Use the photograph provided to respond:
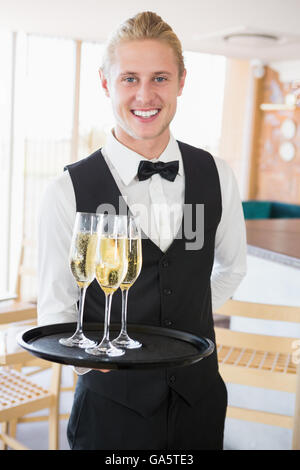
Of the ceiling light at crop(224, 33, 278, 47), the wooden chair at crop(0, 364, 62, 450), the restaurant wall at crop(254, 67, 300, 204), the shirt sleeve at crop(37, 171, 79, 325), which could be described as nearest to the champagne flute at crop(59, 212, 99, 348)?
the shirt sleeve at crop(37, 171, 79, 325)

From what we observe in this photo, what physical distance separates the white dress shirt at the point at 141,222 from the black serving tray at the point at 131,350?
6.6 inches

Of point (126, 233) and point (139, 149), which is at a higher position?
point (139, 149)

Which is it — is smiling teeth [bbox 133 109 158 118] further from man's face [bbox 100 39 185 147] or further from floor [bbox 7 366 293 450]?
floor [bbox 7 366 293 450]

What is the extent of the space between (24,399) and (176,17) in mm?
4839

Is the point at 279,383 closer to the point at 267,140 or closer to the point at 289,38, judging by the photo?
the point at 289,38

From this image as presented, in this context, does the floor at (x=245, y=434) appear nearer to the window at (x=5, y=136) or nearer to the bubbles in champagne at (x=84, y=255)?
the bubbles in champagne at (x=84, y=255)

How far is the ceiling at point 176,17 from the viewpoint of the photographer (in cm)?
580

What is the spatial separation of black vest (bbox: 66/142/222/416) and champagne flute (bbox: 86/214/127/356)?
32 cm

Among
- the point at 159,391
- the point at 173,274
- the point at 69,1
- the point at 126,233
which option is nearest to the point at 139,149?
the point at 173,274

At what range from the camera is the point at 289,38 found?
6980 mm

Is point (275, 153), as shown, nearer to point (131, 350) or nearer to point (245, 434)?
point (245, 434)

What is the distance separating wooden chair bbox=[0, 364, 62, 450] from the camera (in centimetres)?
251

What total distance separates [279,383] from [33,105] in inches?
231

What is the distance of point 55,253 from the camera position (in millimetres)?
1510
